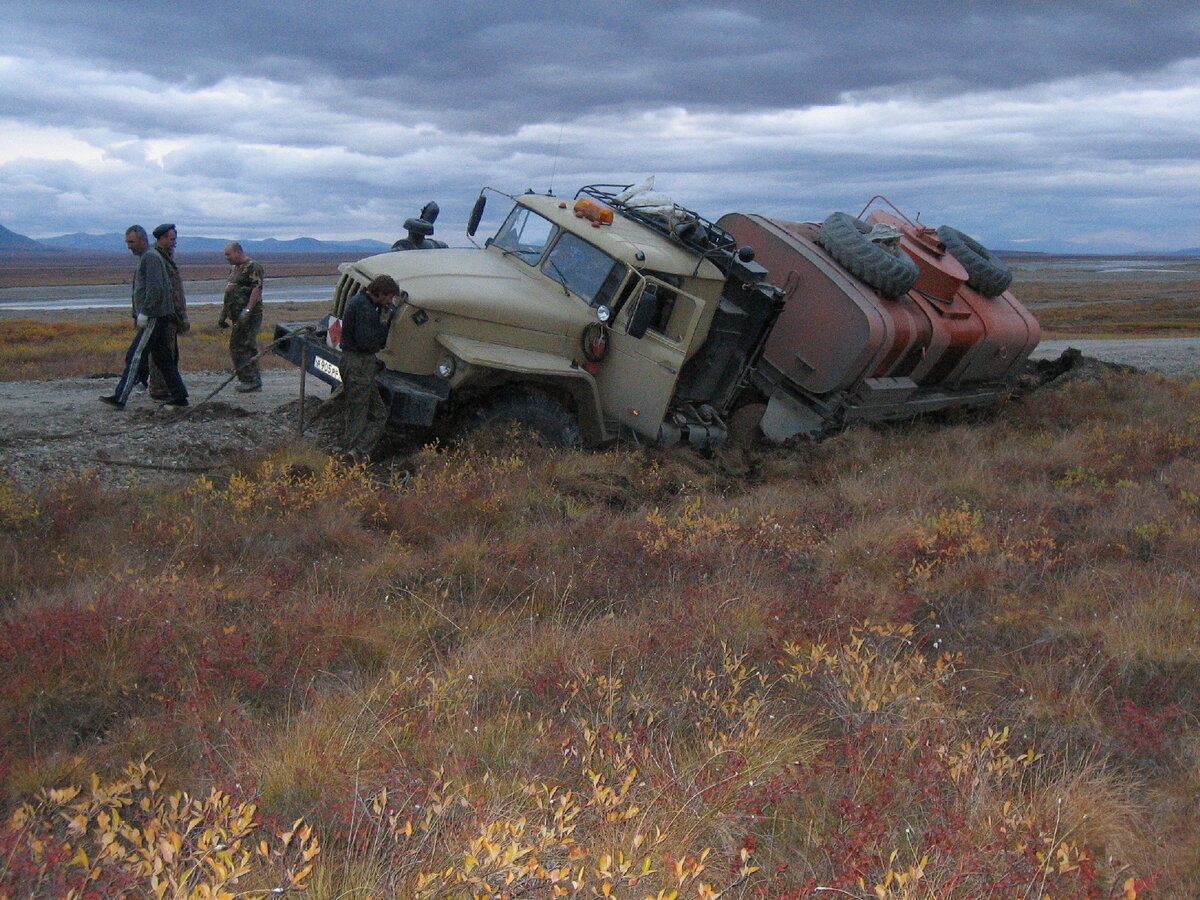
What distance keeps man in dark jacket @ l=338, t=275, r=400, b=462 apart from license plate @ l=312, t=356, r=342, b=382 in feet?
0.93

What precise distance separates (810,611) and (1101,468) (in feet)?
17.8

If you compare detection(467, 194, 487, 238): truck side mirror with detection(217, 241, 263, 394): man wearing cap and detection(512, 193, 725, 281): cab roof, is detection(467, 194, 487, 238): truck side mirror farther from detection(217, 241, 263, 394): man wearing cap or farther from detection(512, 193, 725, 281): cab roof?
detection(217, 241, 263, 394): man wearing cap

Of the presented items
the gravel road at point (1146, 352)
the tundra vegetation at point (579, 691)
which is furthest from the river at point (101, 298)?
the tundra vegetation at point (579, 691)

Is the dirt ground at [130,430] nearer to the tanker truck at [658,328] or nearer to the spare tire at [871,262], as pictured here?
the tanker truck at [658,328]

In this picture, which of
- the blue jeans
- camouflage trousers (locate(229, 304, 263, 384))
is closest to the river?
camouflage trousers (locate(229, 304, 263, 384))

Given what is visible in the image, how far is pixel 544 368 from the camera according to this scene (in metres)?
8.26

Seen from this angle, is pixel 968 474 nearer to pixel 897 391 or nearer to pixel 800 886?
pixel 897 391

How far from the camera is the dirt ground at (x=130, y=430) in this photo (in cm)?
777

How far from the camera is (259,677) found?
4.27 metres

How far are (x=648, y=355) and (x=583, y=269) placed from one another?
103cm

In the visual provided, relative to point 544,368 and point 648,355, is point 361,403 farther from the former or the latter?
point 648,355

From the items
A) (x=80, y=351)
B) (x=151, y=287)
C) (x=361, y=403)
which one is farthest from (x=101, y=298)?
(x=361, y=403)

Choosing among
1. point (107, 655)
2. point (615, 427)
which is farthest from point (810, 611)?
point (615, 427)

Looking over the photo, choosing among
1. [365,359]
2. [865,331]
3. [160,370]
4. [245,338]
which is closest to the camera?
[365,359]
